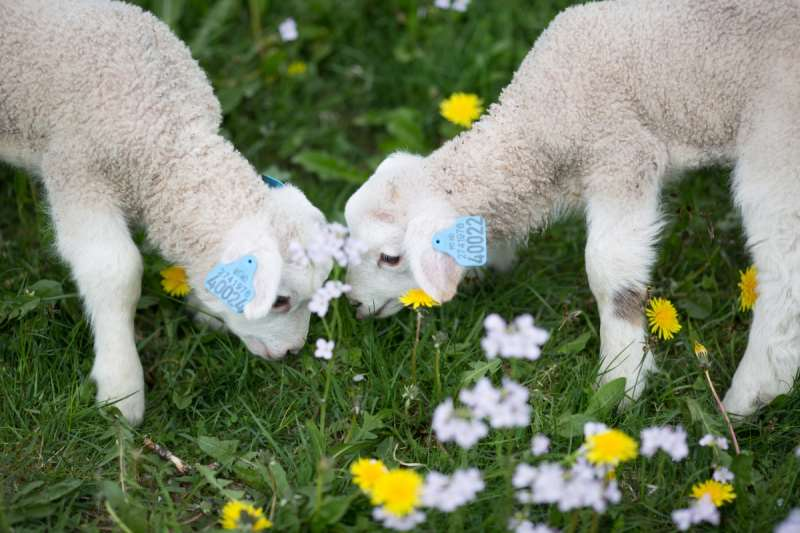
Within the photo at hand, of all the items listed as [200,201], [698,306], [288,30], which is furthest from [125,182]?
[698,306]

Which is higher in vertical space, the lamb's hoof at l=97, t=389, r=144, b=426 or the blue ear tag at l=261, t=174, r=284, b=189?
the blue ear tag at l=261, t=174, r=284, b=189

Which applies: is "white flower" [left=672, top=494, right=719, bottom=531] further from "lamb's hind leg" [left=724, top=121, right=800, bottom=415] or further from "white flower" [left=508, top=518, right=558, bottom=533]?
"lamb's hind leg" [left=724, top=121, right=800, bottom=415]

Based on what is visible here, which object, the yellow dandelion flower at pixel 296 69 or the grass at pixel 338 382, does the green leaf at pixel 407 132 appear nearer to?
the grass at pixel 338 382

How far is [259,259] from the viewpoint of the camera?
321 cm

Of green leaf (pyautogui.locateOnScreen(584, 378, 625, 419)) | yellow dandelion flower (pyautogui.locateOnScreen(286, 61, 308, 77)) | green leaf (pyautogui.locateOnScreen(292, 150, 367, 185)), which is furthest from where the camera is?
yellow dandelion flower (pyautogui.locateOnScreen(286, 61, 308, 77))

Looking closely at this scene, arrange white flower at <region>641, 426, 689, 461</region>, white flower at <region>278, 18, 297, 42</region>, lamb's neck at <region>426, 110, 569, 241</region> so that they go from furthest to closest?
white flower at <region>278, 18, 297, 42</region> < lamb's neck at <region>426, 110, 569, 241</region> < white flower at <region>641, 426, 689, 461</region>

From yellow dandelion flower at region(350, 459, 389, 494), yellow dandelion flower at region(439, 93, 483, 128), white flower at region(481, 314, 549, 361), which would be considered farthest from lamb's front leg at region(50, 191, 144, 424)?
yellow dandelion flower at region(439, 93, 483, 128)

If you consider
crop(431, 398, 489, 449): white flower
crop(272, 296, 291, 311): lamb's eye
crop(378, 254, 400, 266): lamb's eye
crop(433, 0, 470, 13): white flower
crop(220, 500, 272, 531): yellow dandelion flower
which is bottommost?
crop(220, 500, 272, 531): yellow dandelion flower

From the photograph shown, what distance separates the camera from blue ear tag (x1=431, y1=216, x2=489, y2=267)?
3.43 metres

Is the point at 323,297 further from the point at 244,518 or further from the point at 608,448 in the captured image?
the point at 608,448

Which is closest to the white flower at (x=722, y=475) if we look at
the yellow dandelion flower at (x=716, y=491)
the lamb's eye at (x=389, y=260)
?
the yellow dandelion flower at (x=716, y=491)

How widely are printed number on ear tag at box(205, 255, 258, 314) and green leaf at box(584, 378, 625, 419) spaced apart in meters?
1.33

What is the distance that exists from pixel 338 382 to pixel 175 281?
86 centimetres

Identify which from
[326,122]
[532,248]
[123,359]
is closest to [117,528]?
[123,359]
